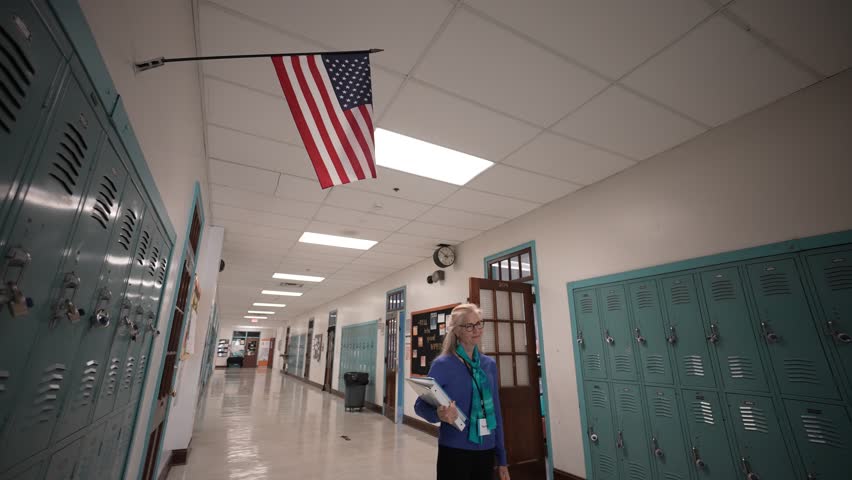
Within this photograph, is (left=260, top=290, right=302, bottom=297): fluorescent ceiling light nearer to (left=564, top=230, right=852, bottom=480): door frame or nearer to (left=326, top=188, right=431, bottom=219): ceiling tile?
(left=326, top=188, right=431, bottom=219): ceiling tile

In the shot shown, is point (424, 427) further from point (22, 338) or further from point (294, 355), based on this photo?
point (294, 355)

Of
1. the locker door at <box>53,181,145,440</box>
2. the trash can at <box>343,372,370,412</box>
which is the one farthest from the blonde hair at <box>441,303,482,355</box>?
the trash can at <box>343,372,370,412</box>

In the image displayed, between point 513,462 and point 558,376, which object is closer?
point 513,462

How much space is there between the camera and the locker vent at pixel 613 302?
357 cm

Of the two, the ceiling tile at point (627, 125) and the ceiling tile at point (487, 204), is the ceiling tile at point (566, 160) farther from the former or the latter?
the ceiling tile at point (487, 204)

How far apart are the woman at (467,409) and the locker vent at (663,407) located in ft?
6.43

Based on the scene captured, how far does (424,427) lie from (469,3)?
21.2 ft

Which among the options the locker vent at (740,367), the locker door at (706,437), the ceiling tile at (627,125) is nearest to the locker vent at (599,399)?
the locker door at (706,437)

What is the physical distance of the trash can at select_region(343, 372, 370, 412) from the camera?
8.48 m

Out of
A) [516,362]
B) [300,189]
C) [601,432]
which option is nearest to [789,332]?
[601,432]

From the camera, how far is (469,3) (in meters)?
1.98

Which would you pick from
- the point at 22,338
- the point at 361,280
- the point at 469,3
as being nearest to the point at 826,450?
the point at 469,3

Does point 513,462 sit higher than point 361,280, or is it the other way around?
point 361,280

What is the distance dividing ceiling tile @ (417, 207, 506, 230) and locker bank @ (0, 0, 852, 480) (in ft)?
0.21
